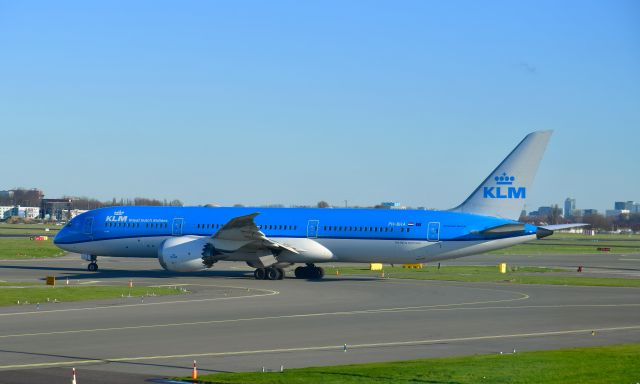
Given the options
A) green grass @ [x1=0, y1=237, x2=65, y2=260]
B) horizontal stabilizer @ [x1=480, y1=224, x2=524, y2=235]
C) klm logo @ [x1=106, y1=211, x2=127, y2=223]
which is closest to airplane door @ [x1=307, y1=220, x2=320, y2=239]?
horizontal stabilizer @ [x1=480, y1=224, x2=524, y2=235]

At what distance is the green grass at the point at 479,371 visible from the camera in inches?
829

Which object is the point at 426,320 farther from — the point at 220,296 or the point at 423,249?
the point at 423,249

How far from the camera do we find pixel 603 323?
1364 inches

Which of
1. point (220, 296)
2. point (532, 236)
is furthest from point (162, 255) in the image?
point (532, 236)

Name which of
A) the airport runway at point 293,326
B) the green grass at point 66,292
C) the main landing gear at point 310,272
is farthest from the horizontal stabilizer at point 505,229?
the green grass at point 66,292

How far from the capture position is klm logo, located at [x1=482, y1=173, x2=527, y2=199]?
174 ft

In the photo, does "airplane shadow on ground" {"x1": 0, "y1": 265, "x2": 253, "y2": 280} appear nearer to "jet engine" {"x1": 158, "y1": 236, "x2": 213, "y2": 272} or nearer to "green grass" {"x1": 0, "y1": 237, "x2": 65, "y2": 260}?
"jet engine" {"x1": 158, "y1": 236, "x2": 213, "y2": 272}

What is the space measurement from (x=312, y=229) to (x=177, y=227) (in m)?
7.78

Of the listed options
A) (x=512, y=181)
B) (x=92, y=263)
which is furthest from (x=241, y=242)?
(x=512, y=181)

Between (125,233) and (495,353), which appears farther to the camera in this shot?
(125,233)

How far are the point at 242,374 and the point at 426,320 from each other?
13941mm

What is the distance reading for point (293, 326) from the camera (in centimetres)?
3244

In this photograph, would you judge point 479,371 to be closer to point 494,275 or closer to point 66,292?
point 66,292

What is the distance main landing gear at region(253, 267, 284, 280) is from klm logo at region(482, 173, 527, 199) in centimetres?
1191
